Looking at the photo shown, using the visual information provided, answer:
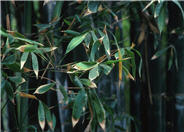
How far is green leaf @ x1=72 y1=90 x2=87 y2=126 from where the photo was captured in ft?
2.72

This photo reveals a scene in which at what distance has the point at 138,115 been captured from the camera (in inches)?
60.8

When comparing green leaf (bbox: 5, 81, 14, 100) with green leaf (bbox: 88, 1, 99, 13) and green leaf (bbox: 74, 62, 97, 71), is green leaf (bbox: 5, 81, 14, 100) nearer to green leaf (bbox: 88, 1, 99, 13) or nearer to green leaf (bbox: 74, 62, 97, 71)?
green leaf (bbox: 74, 62, 97, 71)

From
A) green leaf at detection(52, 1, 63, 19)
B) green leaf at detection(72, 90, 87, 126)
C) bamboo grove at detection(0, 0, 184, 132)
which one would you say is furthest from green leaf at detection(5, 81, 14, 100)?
green leaf at detection(52, 1, 63, 19)

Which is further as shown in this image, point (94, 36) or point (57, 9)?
point (57, 9)

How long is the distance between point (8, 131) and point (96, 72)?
0.70 meters

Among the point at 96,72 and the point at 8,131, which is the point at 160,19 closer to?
the point at 96,72

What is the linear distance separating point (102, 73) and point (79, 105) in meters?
0.18

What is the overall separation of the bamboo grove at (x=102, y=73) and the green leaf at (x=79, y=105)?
4 cm

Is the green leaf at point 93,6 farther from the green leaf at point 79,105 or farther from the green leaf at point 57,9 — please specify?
the green leaf at point 79,105

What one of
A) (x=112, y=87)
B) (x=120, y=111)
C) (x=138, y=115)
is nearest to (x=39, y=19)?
(x=112, y=87)

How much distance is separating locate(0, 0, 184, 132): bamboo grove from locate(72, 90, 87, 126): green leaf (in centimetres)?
4

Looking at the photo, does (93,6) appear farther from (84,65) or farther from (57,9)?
(84,65)

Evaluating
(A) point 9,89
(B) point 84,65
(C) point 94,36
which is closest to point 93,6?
(C) point 94,36

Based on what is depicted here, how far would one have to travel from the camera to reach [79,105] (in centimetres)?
84
